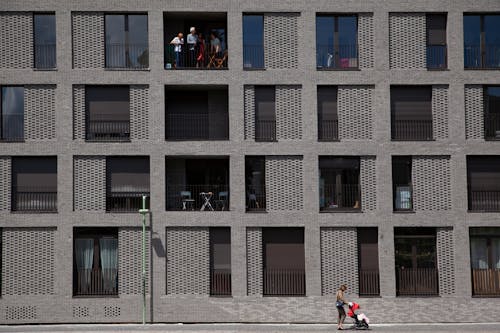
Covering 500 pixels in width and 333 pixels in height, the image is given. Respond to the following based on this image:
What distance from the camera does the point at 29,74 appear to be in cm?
3156

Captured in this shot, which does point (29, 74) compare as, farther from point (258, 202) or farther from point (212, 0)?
point (258, 202)

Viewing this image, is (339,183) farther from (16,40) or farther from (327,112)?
(16,40)

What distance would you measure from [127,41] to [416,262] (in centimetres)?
1441

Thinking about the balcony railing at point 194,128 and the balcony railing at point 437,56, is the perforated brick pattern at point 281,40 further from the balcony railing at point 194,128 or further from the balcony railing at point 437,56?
the balcony railing at point 437,56

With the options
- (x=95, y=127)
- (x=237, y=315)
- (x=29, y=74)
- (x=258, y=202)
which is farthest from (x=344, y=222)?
(x=29, y=74)

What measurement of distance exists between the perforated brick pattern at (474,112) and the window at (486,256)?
3798 mm

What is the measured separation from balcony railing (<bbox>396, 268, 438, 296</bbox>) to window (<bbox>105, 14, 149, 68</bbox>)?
13078 mm

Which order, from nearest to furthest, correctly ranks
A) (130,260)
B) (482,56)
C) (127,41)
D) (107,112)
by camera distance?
(130,260) < (107,112) < (127,41) < (482,56)

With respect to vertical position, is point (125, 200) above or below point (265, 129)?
below

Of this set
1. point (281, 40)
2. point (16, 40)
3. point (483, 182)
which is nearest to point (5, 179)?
point (16, 40)

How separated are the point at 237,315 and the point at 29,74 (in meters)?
12.4

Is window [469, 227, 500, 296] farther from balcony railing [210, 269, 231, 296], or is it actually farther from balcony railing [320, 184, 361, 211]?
balcony railing [210, 269, 231, 296]

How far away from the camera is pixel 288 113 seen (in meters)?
31.8

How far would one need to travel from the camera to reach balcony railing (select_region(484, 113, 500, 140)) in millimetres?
32125
